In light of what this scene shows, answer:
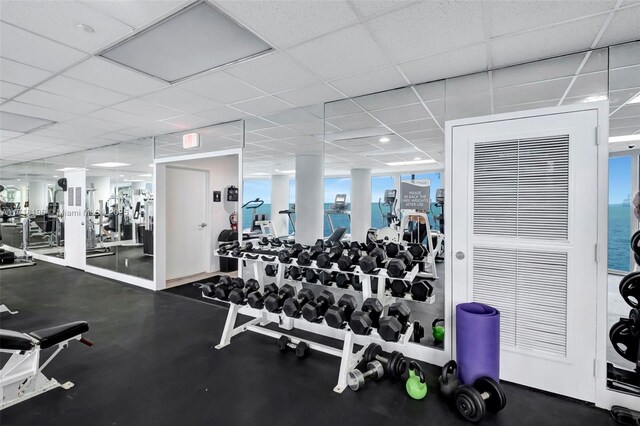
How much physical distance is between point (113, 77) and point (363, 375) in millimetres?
3390

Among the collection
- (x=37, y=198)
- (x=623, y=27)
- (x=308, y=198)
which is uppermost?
(x=623, y=27)

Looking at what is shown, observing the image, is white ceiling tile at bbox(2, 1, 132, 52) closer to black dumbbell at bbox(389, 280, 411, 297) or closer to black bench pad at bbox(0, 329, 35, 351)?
black bench pad at bbox(0, 329, 35, 351)

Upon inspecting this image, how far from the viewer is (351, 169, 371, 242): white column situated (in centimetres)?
550

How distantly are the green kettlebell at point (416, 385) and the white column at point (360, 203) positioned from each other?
324 centimetres

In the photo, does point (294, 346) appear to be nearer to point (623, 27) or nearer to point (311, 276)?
point (311, 276)

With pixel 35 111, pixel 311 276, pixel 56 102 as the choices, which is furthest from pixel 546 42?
pixel 35 111

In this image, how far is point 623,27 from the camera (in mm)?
1925

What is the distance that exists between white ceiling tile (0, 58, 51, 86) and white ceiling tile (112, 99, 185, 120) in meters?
0.75

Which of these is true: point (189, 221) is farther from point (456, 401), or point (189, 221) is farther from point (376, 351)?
point (456, 401)

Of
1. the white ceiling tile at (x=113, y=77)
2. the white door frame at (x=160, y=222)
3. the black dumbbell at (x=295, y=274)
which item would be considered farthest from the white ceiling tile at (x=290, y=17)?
the white door frame at (x=160, y=222)

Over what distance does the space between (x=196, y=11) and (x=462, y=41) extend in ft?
5.87

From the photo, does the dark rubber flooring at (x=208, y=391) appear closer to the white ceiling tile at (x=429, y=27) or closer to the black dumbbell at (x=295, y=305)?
the black dumbbell at (x=295, y=305)

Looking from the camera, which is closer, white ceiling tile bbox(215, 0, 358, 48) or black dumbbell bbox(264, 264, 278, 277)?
white ceiling tile bbox(215, 0, 358, 48)

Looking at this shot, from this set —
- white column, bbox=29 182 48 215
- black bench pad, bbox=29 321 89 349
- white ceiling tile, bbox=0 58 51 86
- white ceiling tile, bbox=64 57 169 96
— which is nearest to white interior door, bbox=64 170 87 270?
white column, bbox=29 182 48 215
